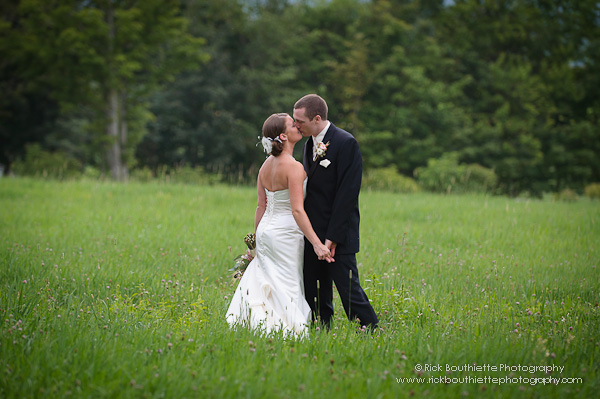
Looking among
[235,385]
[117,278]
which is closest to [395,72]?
[117,278]

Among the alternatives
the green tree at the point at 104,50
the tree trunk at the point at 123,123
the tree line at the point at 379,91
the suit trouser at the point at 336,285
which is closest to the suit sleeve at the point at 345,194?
the suit trouser at the point at 336,285

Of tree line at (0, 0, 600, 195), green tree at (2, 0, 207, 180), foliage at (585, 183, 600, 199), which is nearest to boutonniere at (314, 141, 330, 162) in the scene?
green tree at (2, 0, 207, 180)

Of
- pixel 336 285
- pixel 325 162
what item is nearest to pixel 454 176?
pixel 336 285

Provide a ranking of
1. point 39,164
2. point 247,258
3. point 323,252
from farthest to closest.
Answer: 1. point 39,164
2. point 247,258
3. point 323,252

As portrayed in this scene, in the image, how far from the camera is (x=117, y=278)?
637cm

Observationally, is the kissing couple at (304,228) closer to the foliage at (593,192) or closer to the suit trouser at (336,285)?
the suit trouser at (336,285)

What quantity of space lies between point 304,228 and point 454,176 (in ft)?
69.4

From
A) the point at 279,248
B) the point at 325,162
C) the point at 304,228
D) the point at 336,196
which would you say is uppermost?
the point at 325,162

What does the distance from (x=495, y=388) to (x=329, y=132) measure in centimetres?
264

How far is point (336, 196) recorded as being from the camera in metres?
4.70

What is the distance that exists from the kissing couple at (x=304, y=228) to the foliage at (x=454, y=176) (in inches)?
645

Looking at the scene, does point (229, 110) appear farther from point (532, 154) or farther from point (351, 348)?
point (351, 348)

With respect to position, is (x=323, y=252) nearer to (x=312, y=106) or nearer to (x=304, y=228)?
(x=304, y=228)

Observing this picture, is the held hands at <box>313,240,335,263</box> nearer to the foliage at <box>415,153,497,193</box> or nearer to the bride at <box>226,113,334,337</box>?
the bride at <box>226,113,334,337</box>
